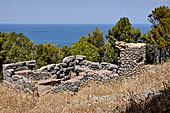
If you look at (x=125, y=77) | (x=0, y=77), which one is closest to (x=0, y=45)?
(x=0, y=77)

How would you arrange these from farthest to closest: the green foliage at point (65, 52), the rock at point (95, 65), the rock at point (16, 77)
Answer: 1. the green foliage at point (65, 52)
2. the rock at point (95, 65)
3. the rock at point (16, 77)

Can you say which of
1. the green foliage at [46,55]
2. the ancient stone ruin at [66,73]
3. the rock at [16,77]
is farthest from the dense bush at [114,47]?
the rock at [16,77]

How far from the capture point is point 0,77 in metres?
20.8

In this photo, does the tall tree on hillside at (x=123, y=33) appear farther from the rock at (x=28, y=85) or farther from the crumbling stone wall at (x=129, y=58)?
the rock at (x=28, y=85)

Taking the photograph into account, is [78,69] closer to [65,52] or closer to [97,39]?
[65,52]

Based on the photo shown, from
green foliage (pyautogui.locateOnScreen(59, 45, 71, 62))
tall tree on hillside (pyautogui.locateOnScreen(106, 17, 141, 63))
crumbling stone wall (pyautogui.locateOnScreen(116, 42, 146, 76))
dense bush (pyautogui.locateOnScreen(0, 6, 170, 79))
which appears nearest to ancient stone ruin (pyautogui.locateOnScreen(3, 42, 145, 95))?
crumbling stone wall (pyautogui.locateOnScreen(116, 42, 146, 76))

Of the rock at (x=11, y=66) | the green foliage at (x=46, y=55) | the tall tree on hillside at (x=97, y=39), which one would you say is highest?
the tall tree on hillside at (x=97, y=39)

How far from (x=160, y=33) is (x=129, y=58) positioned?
16.9m

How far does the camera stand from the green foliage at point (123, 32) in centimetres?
2755

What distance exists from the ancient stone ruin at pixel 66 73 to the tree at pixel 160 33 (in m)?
13.7

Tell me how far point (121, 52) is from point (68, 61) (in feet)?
12.6

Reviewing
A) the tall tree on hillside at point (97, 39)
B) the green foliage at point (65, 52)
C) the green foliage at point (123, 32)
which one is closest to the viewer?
Answer: the green foliage at point (123, 32)

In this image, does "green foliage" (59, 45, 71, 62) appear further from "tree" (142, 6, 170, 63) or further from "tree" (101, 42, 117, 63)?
"tree" (142, 6, 170, 63)

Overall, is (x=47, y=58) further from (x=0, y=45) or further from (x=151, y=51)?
(x=151, y=51)
